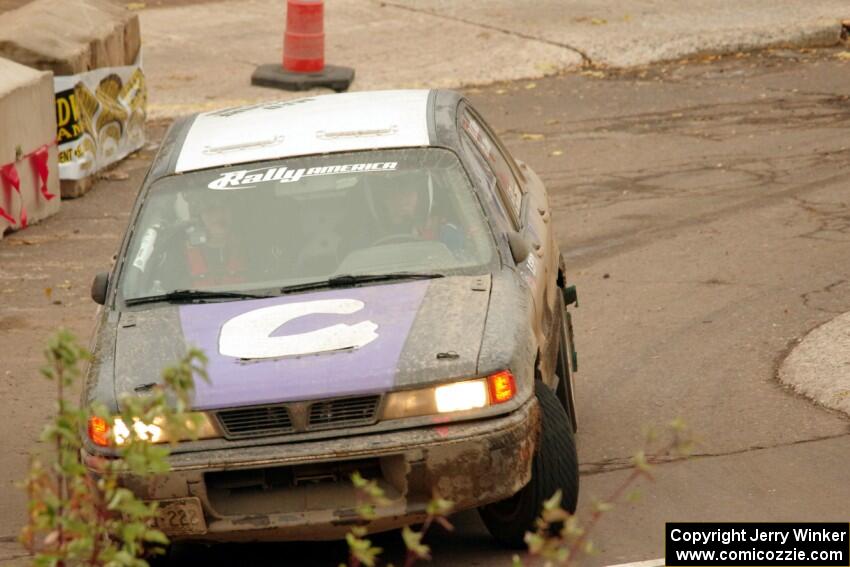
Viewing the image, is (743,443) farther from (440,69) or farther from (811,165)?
(440,69)

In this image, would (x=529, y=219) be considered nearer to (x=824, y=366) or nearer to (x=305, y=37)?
(x=824, y=366)

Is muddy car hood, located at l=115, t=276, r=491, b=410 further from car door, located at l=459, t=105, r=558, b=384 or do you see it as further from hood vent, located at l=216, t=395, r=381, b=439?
car door, located at l=459, t=105, r=558, b=384

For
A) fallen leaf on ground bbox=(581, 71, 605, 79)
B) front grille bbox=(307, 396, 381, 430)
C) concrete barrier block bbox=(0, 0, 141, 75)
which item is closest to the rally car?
front grille bbox=(307, 396, 381, 430)

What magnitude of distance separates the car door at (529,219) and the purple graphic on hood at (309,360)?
62 cm

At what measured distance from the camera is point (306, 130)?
7.40 m

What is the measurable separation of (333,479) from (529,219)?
→ 2.38 m

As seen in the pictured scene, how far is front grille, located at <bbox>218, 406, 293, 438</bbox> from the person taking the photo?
5.69 metres

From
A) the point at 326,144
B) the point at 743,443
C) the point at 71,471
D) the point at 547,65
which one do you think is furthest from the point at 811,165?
the point at 71,471

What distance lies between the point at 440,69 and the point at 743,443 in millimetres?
10789

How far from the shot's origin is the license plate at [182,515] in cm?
564

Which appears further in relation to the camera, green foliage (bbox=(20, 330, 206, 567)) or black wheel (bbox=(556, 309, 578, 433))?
black wheel (bbox=(556, 309, 578, 433))

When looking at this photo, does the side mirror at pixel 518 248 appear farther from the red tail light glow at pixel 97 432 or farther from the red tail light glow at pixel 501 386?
the red tail light glow at pixel 97 432

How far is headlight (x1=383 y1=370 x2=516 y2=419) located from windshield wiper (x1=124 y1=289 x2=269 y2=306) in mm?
1074

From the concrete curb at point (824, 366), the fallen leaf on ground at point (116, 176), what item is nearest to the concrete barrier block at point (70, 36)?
the fallen leaf on ground at point (116, 176)
